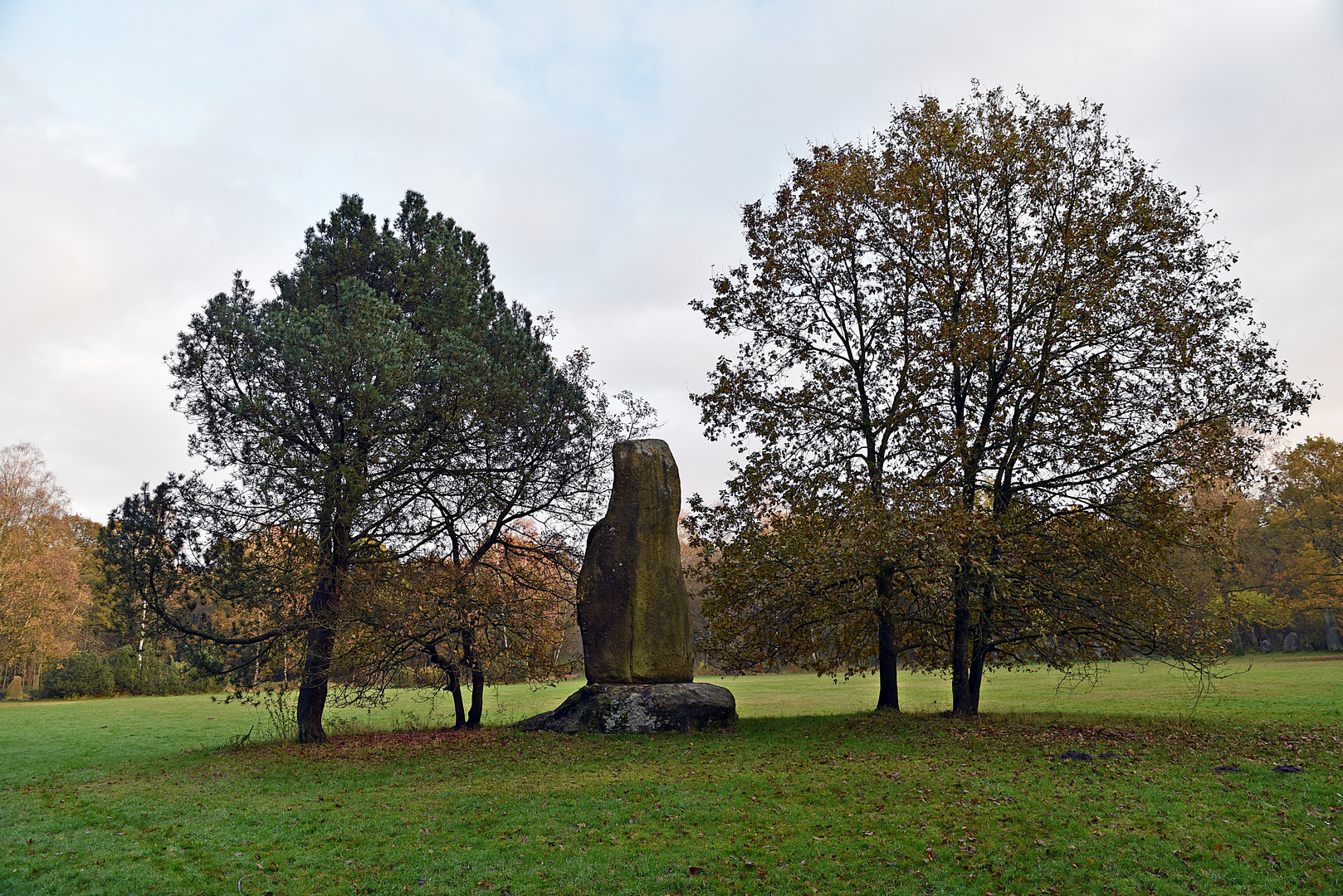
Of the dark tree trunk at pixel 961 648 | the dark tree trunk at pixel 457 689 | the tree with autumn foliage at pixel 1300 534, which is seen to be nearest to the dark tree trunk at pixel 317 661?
the dark tree trunk at pixel 457 689

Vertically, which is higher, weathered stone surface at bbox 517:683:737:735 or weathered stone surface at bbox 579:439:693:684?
weathered stone surface at bbox 579:439:693:684

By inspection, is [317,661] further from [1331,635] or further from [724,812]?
[1331,635]

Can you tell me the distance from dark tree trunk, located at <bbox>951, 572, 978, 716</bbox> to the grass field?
653 mm

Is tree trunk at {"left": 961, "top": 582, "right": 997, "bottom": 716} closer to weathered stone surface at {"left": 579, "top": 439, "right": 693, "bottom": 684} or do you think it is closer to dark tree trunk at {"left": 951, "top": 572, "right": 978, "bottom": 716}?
dark tree trunk at {"left": 951, "top": 572, "right": 978, "bottom": 716}

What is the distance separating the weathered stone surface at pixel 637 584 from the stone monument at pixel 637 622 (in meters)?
0.02

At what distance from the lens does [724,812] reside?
Answer: 9.14 metres

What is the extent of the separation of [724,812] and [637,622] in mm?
7116

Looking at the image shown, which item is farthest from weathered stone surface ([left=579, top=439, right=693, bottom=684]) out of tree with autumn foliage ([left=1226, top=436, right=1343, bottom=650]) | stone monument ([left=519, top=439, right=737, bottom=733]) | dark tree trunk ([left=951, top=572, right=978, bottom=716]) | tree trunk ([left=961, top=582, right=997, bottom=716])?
tree with autumn foliage ([left=1226, top=436, right=1343, bottom=650])

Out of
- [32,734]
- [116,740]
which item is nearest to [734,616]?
[116,740]

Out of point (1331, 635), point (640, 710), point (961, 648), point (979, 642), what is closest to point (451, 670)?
point (640, 710)

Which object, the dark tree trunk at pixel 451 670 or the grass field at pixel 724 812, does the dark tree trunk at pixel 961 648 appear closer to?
the grass field at pixel 724 812

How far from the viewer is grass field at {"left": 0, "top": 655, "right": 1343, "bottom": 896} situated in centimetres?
721

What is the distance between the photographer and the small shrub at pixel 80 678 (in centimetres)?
4128

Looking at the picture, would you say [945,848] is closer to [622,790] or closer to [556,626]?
[622,790]
